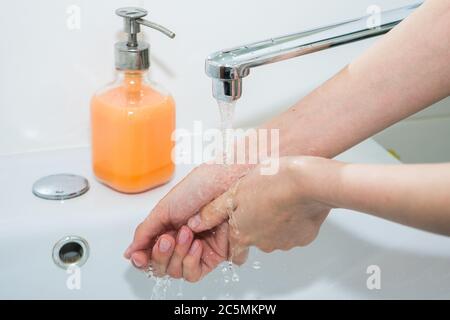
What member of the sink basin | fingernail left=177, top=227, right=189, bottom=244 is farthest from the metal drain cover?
fingernail left=177, top=227, right=189, bottom=244

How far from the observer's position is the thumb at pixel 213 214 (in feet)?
1.83

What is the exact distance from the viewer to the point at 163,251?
57cm

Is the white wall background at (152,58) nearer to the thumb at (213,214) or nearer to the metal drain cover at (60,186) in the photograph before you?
the metal drain cover at (60,186)

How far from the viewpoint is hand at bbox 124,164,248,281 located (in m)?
0.57

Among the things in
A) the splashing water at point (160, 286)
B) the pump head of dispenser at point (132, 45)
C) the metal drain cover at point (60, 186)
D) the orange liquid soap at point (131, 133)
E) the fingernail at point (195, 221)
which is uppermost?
the pump head of dispenser at point (132, 45)

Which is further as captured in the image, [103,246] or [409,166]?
[103,246]

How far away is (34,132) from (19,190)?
0.07 metres

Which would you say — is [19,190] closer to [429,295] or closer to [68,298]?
[68,298]

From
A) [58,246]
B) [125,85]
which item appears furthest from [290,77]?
[58,246]

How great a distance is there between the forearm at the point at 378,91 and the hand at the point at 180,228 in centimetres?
7

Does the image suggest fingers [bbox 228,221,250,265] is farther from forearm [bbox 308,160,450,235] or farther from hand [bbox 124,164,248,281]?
forearm [bbox 308,160,450,235]

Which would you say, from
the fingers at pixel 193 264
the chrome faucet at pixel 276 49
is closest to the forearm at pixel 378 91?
the chrome faucet at pixel 276 49

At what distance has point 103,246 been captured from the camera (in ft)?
1.98

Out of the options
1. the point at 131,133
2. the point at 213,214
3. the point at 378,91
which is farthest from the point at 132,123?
the point at 378,91
